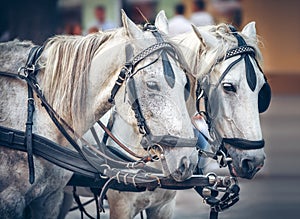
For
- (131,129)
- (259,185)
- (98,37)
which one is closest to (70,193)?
(131,129)

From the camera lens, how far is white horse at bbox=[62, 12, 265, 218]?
18.7 feet

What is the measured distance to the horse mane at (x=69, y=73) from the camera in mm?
5602

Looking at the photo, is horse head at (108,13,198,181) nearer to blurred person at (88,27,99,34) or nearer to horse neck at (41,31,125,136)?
horse neck at (41,31,125,136)

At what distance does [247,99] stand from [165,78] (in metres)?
0.63

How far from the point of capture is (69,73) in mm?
5617

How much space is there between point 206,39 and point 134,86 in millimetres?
764

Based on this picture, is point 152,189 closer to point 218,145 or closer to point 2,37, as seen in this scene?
point 218,145

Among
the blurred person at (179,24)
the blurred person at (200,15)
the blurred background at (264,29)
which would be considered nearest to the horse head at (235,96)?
the blurred person at (179,24)

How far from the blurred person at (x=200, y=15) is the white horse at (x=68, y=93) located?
5.24 metres

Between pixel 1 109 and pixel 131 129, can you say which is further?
pixel 131 129

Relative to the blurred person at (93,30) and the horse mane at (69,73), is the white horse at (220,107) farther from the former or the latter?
the blurred person at (93,30)

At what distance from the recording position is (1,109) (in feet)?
18.5

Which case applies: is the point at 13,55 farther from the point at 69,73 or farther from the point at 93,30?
the point at 93,30

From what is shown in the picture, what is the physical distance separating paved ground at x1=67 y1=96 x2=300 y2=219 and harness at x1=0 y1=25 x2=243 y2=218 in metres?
2.67
